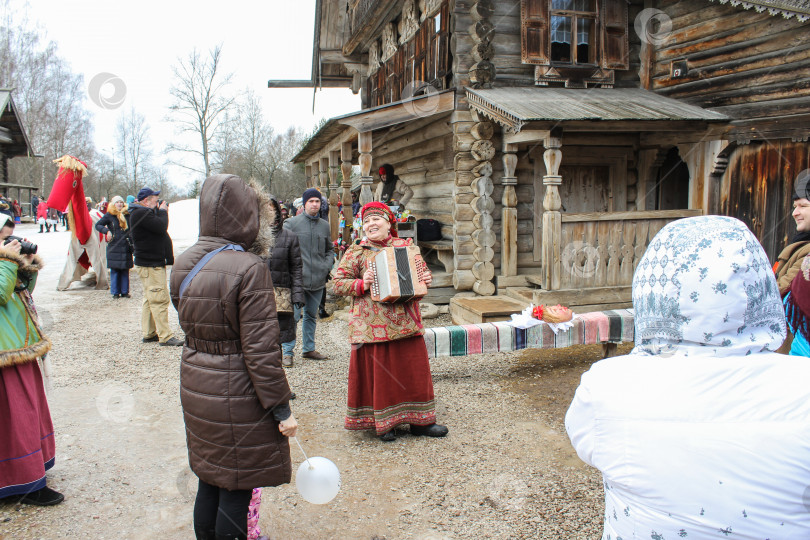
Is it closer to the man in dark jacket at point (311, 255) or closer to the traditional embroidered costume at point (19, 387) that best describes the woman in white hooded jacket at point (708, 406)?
the traditional embroidered costume at point (19, 387)

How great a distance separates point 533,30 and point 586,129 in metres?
2.17

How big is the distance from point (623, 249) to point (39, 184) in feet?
134

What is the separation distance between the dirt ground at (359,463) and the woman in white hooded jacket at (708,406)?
2.00m

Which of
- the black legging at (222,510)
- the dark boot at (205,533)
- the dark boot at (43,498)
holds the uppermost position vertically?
the black legging at (222,510)

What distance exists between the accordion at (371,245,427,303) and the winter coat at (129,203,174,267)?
4.00 m

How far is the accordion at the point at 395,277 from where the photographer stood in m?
3.99

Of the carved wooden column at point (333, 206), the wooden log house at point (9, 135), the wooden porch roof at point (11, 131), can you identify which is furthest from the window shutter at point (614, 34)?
the wooden porch roof at point (11, 131)

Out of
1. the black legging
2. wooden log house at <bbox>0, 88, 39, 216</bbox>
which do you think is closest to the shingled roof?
the black legging

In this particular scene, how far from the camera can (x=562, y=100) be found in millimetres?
7891

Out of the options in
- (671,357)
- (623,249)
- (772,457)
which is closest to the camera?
(772,457)

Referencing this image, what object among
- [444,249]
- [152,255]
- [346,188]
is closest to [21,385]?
[152,255]

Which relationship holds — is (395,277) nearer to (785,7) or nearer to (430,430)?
(430,430)

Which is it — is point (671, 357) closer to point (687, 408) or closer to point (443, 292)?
point (687, 408)

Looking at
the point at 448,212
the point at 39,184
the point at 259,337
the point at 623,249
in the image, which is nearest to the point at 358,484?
the point at 259,337
